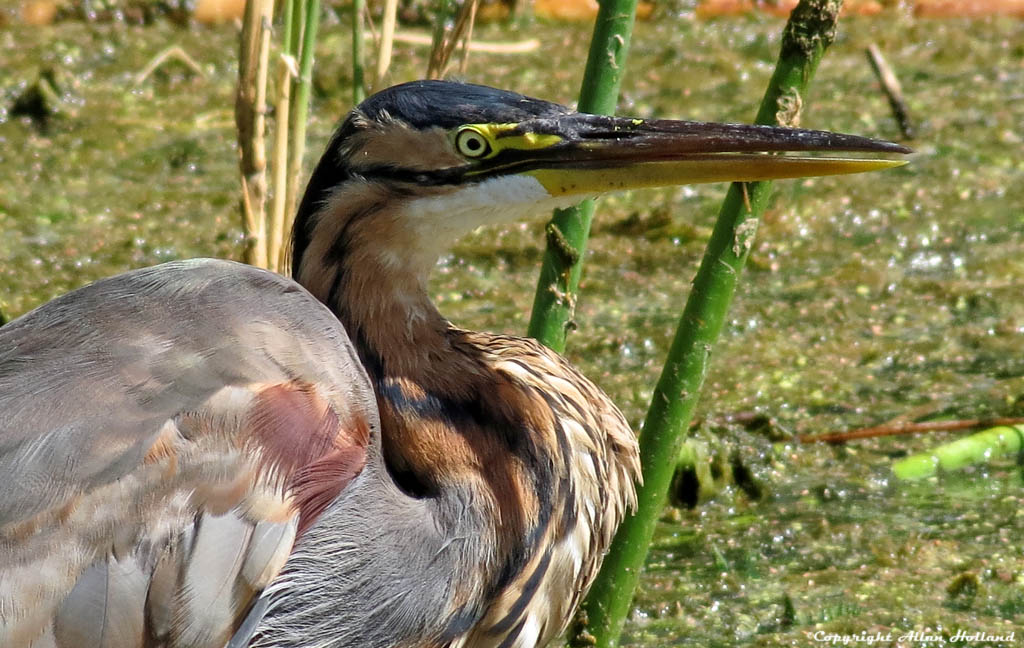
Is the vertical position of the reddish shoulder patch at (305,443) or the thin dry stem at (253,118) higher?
the thin dry stem at (253,118)

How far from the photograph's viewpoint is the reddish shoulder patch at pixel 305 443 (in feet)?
7.34

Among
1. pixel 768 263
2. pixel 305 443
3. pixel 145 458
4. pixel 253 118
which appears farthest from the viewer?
pixel 768 263

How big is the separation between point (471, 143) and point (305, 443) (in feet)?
1.82

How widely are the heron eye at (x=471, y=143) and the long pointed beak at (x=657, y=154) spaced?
0.02 meters

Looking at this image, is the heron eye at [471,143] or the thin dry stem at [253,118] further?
the thin dry stem at [253,118]

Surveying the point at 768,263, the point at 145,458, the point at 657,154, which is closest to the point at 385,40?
the point at 657,154

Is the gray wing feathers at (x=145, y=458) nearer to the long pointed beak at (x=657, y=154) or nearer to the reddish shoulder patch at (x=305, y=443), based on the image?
the reddish shoulder patch at (x=305, y=443)

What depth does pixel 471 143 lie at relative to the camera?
2.33 m

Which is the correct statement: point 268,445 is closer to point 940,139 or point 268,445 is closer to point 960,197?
point 960,197

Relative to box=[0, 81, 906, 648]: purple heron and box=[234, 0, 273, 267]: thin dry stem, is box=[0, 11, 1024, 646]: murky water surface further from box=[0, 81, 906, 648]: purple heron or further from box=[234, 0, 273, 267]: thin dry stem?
box=[234, 0, 273, 267]: thin dry stem

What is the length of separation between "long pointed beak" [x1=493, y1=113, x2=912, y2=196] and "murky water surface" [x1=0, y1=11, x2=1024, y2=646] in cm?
104

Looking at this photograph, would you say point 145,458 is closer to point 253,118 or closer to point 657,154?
point 657,154

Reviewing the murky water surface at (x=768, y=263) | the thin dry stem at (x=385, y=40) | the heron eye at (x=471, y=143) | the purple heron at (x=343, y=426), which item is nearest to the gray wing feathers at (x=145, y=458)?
the purple heron at (x=343, y=426)

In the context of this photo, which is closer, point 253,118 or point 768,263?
point 253,118
